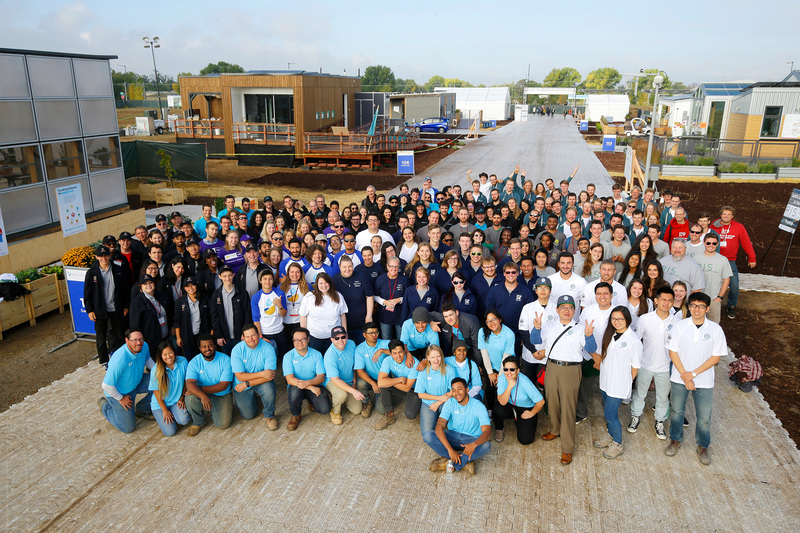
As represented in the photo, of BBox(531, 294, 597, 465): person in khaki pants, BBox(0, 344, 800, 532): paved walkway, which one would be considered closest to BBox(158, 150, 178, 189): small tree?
BBox(0, 344, 800, 532): paved walkway

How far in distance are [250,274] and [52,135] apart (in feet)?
29.4

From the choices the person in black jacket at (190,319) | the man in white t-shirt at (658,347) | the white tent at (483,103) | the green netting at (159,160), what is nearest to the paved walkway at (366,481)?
the man in white t-shirt at (658,347)

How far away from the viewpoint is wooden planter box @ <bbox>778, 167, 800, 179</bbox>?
21.1 metres

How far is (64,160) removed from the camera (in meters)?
13.2

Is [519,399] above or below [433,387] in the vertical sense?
below

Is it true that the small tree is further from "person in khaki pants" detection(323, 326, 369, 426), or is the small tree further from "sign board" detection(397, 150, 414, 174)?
"person in khaki pants" detection(323, 326, 369, 426)

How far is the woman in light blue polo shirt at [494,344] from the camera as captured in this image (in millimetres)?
5812

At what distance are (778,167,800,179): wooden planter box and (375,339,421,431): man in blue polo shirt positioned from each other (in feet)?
71.0

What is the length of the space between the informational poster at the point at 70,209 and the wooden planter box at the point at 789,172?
23.8 metres

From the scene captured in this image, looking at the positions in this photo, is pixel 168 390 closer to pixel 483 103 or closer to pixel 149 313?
pixel 149 313

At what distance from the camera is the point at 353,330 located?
23.1 feet

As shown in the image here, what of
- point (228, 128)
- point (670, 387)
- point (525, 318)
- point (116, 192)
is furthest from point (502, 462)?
point (228, 128)

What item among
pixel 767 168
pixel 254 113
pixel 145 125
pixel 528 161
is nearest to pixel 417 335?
pixel 767 168

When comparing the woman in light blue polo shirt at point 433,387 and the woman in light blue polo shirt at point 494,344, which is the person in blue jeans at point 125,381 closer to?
the woman in light blue polo shirt at point 433,387
